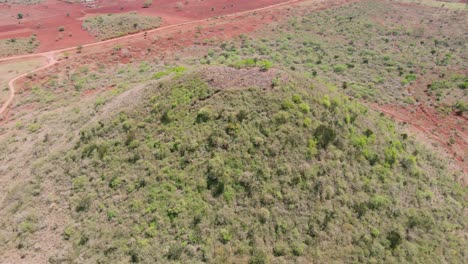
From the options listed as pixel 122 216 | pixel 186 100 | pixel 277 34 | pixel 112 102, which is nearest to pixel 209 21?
pixel 277 34

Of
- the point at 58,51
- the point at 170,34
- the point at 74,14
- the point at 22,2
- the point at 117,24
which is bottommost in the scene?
the point at 58,51

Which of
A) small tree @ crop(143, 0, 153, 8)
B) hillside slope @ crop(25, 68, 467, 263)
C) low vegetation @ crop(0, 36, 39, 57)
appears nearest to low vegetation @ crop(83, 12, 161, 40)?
low vegetation @ crop(0, 36, 39, 57)

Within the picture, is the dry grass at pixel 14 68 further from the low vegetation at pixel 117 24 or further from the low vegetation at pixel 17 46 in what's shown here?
the low vegetation at pixel 117 24

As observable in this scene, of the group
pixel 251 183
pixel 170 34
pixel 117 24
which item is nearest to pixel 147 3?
pixel 117 24

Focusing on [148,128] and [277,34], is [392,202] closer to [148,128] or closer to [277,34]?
[148,128]

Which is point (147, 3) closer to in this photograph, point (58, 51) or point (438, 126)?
point (58, 51)

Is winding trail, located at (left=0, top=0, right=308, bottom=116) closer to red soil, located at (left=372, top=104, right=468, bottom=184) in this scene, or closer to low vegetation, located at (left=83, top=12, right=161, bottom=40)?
low vegetation, located at (left=83, top=12, right=161, bottom=40)
